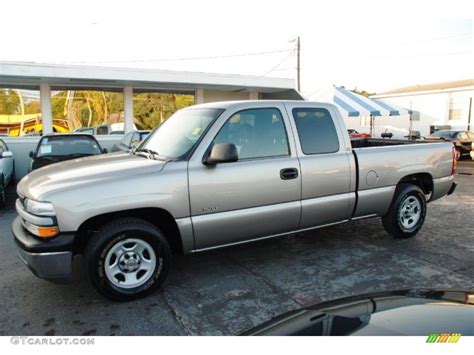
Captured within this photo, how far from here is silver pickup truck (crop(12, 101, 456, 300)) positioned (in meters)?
3.34

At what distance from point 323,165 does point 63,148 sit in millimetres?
6700

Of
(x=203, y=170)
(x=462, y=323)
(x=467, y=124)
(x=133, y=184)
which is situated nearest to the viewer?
(x=462, y=323)

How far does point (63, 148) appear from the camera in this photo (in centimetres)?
870

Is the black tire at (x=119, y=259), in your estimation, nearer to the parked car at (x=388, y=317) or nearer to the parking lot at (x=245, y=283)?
the parking lot at (x=245, y=283)

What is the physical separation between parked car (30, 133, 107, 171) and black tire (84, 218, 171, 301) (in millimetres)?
5552

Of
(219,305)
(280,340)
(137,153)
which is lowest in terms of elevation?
(219,305)

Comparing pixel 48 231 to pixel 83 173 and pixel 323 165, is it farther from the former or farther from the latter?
pixel 323 165

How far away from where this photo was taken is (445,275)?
4.21 m

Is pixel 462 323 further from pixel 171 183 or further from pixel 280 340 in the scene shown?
pixel 171 183

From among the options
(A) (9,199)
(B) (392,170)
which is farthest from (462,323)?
(A) (9,199)

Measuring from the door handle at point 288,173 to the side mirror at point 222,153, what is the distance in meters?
0.72

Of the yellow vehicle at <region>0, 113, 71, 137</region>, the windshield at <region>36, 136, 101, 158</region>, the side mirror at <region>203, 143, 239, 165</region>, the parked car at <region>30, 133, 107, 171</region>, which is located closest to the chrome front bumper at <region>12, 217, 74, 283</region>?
the side mirror at <region>203, 143, 239, 165</region>

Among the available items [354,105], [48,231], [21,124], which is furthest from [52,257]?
[354,105]

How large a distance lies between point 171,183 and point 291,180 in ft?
4.65
